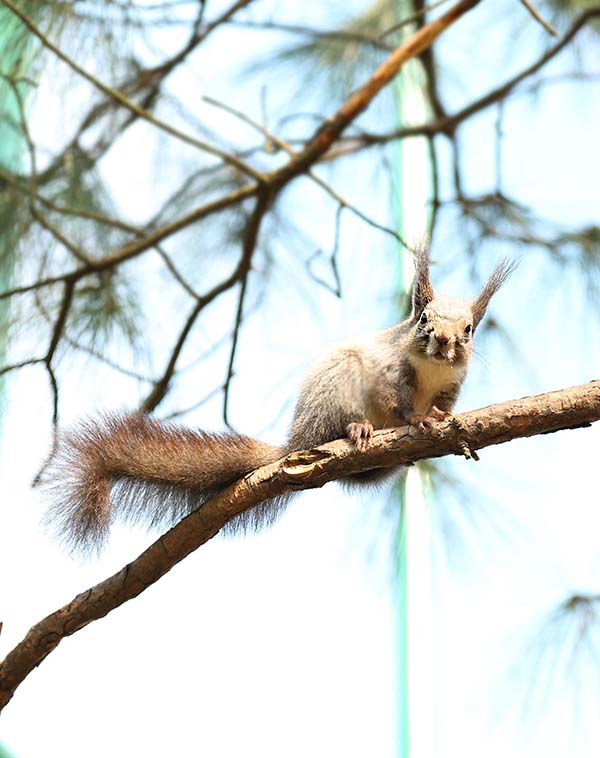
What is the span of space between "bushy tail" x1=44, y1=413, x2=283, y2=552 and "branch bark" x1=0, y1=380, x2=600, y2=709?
0.10 meters

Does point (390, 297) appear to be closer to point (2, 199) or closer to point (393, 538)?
point (393, 538)

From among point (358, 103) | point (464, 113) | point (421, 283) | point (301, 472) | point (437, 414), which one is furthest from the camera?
point (464, 113)

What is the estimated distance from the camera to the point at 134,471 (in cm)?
153

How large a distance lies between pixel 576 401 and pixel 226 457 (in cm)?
52

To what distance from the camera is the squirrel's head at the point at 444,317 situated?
1520 mm

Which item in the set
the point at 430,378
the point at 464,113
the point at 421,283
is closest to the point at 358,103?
the point at 464,113

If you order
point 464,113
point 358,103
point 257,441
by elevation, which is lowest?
point 257,441

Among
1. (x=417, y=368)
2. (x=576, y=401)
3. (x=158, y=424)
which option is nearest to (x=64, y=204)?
(x=158, y=424)

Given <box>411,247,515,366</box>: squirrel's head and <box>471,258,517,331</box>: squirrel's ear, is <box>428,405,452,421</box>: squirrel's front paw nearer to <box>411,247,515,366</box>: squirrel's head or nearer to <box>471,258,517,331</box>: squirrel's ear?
<box>411,247,515,366</box>: squirrel's head

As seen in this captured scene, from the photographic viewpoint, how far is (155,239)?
6.70ft

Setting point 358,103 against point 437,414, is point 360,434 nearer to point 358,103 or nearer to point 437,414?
point 437,414

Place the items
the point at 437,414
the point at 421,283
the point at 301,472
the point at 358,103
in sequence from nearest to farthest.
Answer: the point at 301,472
the point at 437,414
the point at 421,283
the point at 358,103

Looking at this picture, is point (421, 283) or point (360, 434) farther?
point (421, 283)

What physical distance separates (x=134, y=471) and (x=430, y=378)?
461mm
